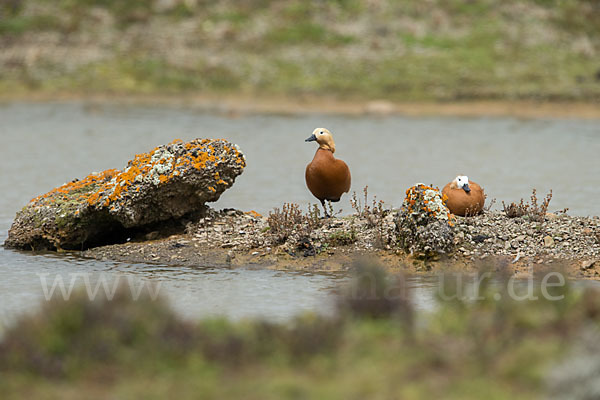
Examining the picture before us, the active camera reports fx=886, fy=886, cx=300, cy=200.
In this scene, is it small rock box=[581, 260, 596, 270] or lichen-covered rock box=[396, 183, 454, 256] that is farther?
lichen-covered rock box=[396, 183, 454, 256]

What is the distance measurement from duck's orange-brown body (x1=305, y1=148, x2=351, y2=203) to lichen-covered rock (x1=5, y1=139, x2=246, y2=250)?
4.73ft

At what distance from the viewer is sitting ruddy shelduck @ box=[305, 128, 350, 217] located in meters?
14.8

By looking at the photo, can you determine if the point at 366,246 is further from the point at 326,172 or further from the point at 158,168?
the point at 158,168

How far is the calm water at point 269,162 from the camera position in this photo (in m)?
12.3

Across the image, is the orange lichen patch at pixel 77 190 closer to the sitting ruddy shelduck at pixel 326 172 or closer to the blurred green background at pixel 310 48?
the sitting ruddy shelduck at pixel 326 172

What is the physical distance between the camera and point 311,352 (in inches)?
291

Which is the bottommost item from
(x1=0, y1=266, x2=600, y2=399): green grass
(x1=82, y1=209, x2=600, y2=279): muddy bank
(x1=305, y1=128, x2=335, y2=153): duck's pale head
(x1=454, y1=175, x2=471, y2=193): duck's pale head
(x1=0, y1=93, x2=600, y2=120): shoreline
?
(x1=0, y1=266, x2=600, y2=399): green grass

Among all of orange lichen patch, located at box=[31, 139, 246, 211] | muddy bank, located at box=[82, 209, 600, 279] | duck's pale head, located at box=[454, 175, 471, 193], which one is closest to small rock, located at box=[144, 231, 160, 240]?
muddy bank, located at box=[82, 209, 600, 279]

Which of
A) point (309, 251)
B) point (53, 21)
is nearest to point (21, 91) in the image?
point (53, 21)

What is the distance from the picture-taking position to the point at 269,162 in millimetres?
28297

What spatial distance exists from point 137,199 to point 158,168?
627mm

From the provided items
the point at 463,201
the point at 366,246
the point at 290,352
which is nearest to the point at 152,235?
the point at 366,246

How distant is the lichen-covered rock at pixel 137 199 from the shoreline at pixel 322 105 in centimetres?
2463

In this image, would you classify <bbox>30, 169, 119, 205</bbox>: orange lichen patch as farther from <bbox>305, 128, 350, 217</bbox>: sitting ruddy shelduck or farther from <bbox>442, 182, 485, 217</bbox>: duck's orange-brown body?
<bbox>442, 182, 485, 217</bbox>: duck's orange-brown body
